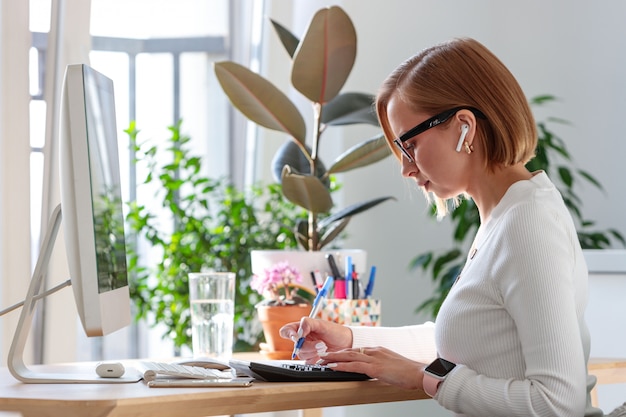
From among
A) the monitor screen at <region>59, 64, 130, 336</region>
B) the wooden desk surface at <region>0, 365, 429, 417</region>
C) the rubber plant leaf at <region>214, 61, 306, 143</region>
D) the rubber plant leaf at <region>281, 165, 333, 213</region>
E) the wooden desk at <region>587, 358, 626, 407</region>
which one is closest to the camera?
the wooden desk surface at <region>0, 365, 429, 417</region>

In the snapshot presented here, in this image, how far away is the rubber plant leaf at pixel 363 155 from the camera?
2.29 meters

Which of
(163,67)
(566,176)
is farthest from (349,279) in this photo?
(163,67)

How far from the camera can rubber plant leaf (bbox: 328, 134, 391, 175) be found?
2.29 metres

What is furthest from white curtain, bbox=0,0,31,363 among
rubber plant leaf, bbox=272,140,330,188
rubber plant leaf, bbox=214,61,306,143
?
rubber plant leaf, bbox=272,140,330,188

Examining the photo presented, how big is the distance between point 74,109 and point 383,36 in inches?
81.4

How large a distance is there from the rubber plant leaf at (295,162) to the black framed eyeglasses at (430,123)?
34.6 inches

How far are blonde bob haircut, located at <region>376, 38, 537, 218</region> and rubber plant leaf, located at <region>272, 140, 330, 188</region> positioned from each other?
3.10 ft

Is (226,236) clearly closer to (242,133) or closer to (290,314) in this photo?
(242,133)

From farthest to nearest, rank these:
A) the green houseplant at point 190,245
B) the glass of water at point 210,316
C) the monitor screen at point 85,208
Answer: the green houseplant at point 190,245, the glass of water at point 210,316, the monitor screen at point 85,208

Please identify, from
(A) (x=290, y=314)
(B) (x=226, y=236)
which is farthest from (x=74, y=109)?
(B) (x=226, y=236)

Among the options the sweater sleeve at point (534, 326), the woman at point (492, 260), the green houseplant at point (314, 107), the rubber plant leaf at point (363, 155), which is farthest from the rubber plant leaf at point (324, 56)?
the sweater sleeve at point (534, 326)

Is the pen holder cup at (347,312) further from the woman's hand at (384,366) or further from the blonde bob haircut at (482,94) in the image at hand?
the blonde bob haircut at (482,94)

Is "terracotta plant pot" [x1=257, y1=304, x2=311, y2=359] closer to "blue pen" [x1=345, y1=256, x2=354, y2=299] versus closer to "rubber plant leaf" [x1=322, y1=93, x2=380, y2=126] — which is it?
"blue pen" [x1=345, y1=256, x2=354, y2=299]

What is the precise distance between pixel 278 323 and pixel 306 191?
410 millimetres
